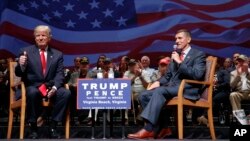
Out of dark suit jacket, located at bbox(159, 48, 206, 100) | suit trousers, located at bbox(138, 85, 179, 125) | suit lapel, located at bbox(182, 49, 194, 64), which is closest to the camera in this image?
suit trousers, located at bbox(138, 85, 179, 125)

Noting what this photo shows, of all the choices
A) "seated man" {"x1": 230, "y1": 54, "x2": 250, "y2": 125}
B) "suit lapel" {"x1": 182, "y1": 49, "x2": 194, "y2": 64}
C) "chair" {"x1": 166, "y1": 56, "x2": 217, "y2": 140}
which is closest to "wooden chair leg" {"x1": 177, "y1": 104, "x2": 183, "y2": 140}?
"chair" {"x1": 166, "y1": 56, "x2": 217, "y2": 140}

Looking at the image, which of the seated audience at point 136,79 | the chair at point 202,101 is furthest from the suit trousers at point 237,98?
the chair at point 202,101

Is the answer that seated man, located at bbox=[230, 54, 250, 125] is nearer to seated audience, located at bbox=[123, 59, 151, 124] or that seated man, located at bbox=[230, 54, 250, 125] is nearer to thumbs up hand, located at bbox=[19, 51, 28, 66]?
seated audience, located at bbox=[123, 59, 151, 124]

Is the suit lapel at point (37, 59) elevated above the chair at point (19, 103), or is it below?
above

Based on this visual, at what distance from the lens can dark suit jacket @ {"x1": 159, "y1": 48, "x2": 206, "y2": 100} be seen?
6273 mm

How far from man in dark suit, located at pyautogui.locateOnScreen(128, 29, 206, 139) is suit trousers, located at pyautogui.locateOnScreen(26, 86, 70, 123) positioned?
0.86 meters

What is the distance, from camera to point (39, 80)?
259 inches

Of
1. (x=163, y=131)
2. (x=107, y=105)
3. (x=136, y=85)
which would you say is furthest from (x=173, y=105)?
(x=136, y=85)

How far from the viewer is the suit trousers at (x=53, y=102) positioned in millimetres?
6332

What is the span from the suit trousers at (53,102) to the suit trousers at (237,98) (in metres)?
2.67

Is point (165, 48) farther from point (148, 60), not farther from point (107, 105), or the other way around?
point (107, 105)

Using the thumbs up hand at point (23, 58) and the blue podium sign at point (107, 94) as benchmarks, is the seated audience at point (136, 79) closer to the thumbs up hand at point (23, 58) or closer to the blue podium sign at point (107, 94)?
the blue podium sign at point (107, 94)

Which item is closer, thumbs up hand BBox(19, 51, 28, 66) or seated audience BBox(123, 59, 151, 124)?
thumbs up hand BBox(19, 51, 28, 66)

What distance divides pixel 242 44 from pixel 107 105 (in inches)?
167
